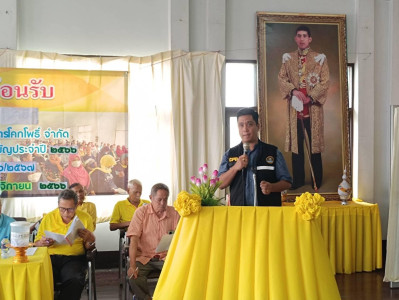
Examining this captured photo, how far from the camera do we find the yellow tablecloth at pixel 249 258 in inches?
142

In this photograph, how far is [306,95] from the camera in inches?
311

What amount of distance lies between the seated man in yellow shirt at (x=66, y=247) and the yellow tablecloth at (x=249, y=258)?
4.25 ft

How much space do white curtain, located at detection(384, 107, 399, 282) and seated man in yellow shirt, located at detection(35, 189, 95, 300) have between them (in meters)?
A: 3.13

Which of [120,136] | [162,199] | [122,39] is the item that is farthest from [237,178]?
[122,39]

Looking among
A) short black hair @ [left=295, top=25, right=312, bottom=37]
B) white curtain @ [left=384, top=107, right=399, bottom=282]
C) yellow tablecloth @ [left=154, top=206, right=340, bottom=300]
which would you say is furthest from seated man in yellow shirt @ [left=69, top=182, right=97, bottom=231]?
short black hair @ [left=295, top=25, right=312, bottom=37]

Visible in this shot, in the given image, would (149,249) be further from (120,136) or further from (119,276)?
(120,136)

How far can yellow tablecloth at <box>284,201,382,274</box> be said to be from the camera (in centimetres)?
714

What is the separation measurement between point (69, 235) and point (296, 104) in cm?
405

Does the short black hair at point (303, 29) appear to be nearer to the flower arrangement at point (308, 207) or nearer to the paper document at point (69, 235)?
the paper document at point (69, 235)

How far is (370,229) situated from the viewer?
24.0 ft

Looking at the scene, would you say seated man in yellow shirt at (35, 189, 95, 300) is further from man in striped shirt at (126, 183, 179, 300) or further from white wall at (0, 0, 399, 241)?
white wall at (0, 0, 399, 241)

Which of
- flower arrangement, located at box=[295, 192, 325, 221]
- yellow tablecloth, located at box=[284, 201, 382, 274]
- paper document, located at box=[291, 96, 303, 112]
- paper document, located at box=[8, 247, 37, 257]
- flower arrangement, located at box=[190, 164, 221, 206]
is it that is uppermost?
paper document, located at box=[291, 96, 303, 112]

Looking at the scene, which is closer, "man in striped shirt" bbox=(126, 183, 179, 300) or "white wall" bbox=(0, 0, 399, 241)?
"man in striped shirt" bbox=(126, 183, 179, 300)

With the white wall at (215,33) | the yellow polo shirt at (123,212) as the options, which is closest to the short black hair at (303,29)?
the white wall at (215,33)
